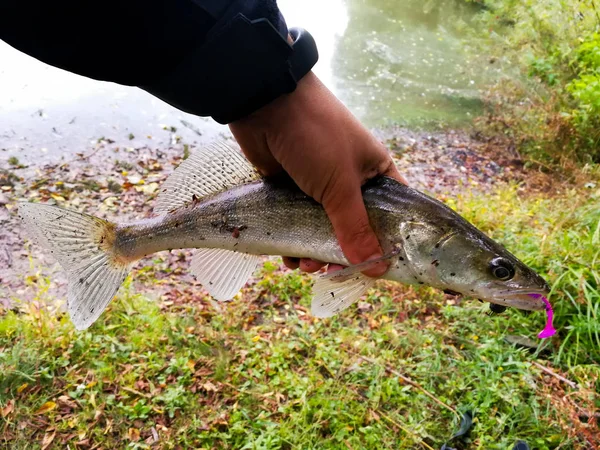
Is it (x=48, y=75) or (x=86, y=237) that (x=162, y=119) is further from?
(x=86, y=237)

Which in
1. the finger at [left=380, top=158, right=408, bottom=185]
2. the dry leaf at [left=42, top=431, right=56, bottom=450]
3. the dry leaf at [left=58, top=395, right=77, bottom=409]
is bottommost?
the dry leaf at [left=42, top=431, right=56, bottom=450]

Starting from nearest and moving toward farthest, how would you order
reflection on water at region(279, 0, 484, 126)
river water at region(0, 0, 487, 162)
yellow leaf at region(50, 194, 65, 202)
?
yellow leaf at region(50, 194, 65, 202)
river water at region(0, 0, 487, 162)
reflection on water at region(279, 0, 484, 126)

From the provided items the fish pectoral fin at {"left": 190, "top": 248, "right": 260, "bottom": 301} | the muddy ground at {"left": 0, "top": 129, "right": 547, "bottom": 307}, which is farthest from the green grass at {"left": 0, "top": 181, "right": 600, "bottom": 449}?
the fish pectoral fin at {"left": 190, "top": 248, "right": 260, "bottom": 301}

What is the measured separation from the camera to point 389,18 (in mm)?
16062

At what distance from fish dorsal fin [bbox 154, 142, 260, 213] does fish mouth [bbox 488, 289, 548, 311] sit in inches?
57.3

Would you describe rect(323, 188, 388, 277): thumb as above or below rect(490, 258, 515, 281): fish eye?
below

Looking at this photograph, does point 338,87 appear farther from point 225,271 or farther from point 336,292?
point 336,292

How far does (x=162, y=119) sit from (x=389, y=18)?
10766mm

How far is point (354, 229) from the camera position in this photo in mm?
2283

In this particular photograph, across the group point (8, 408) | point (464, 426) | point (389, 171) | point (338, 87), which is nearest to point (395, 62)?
point (338, 87)

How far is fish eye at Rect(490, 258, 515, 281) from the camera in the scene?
2.24 meters

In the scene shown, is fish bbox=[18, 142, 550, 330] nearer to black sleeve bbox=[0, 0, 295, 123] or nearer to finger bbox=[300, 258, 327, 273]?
finger bbox=[300, 258, 327, 273]

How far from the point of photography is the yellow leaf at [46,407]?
3516 mm

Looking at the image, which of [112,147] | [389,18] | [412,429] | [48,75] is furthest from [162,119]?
[389,18]
